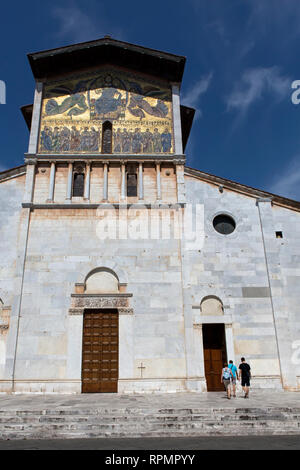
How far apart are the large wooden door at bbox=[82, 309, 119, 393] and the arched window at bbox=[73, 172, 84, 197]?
5.40 m

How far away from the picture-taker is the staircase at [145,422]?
8227mm

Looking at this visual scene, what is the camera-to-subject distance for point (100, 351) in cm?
1457

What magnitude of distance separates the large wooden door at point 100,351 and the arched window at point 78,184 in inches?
213

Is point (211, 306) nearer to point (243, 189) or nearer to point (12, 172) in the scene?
point (243, 189)

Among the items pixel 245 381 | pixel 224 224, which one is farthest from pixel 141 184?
pixel 245 381

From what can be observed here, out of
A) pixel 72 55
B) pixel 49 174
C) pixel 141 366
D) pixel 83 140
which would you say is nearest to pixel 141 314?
pixel 141 366

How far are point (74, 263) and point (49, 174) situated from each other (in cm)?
454

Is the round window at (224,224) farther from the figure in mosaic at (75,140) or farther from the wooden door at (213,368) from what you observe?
the figure in mosaic at (75,140)

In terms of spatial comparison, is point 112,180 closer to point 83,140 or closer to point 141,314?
point 83,140

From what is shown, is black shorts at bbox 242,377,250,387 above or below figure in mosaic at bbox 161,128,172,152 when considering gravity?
below

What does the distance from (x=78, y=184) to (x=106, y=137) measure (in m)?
2.98

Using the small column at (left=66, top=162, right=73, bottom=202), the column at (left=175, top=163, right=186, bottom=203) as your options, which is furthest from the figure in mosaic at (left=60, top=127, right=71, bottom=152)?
the column at (left=175, top=163, right=186, bottom=203)

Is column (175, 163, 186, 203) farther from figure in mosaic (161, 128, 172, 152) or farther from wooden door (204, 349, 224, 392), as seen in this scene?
wooden door (204, 349, 224, 392)

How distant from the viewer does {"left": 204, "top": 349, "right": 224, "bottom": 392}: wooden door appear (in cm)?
1460
